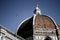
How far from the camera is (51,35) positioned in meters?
28.5

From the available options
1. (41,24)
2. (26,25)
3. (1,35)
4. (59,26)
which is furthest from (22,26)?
(1,35)

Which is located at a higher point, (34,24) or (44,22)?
(44,22)

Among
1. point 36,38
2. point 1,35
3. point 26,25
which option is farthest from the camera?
point 26,25

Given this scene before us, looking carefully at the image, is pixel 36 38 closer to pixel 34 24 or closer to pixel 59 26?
pixel 34 24

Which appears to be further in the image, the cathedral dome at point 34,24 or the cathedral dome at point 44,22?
the cathedral dome at point 44,22

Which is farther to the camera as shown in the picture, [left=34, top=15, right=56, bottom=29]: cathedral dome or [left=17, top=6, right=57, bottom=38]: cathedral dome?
[left=34, top=15, right=56, bottom=29]: cathedral dome

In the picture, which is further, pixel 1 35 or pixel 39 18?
pixel 39 18

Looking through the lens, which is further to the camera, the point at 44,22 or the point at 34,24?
the point at 44,22

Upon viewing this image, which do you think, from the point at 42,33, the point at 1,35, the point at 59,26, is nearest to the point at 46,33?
the point at 42,33

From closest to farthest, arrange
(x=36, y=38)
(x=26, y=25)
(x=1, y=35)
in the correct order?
(x=1, y=35) → (x=36, y=38) → (x=26, y=25)

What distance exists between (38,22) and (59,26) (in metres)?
3.00

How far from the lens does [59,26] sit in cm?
3028

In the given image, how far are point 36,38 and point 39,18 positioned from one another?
3.58m

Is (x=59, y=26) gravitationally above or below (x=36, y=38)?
above
